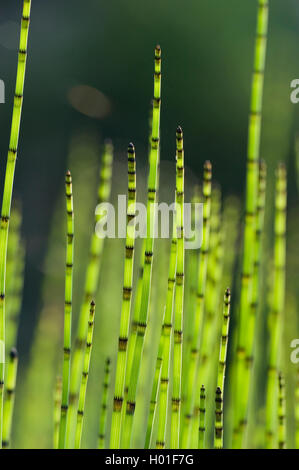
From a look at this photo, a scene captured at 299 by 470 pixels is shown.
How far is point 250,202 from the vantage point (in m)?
0.63

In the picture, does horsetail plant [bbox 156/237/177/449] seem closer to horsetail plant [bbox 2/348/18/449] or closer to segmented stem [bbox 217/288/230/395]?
segmented stem [bbox 217/288/230/395]

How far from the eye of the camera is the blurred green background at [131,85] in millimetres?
2496

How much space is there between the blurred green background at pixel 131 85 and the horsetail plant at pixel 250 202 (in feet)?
→ 5.78

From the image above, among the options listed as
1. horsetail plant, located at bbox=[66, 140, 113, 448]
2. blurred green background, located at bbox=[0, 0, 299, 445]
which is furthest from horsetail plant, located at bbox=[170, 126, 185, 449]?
blurred green background, located at bbox=[0, 0, 299, 445]

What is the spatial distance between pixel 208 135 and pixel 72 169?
0.61m

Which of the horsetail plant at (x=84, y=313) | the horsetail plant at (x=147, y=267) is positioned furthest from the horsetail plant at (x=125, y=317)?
the horsetail plant at (x=84, y=313)

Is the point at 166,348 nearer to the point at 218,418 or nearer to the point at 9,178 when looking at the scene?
the point at 218,418

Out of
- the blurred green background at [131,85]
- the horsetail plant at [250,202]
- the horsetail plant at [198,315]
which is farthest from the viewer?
the blurred green background at [131,85]

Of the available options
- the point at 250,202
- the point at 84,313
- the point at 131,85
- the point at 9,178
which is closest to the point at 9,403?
the point at 84,313

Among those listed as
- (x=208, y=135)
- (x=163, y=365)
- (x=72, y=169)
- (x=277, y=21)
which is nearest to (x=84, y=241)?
(x=72, y=169)

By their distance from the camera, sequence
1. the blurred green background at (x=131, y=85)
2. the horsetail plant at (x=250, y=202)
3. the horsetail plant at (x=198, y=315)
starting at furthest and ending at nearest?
the blurred green background at (x=131, y=85) → the horsetail plant at (x=198, y=315) → the horsetail plant at (x=250, y=202)

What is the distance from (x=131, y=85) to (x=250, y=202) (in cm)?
215

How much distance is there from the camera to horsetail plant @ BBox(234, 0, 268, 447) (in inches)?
24.5

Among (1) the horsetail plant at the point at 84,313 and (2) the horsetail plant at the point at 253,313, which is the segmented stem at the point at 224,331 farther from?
(1) the horsetail plant at the point at 84,313
